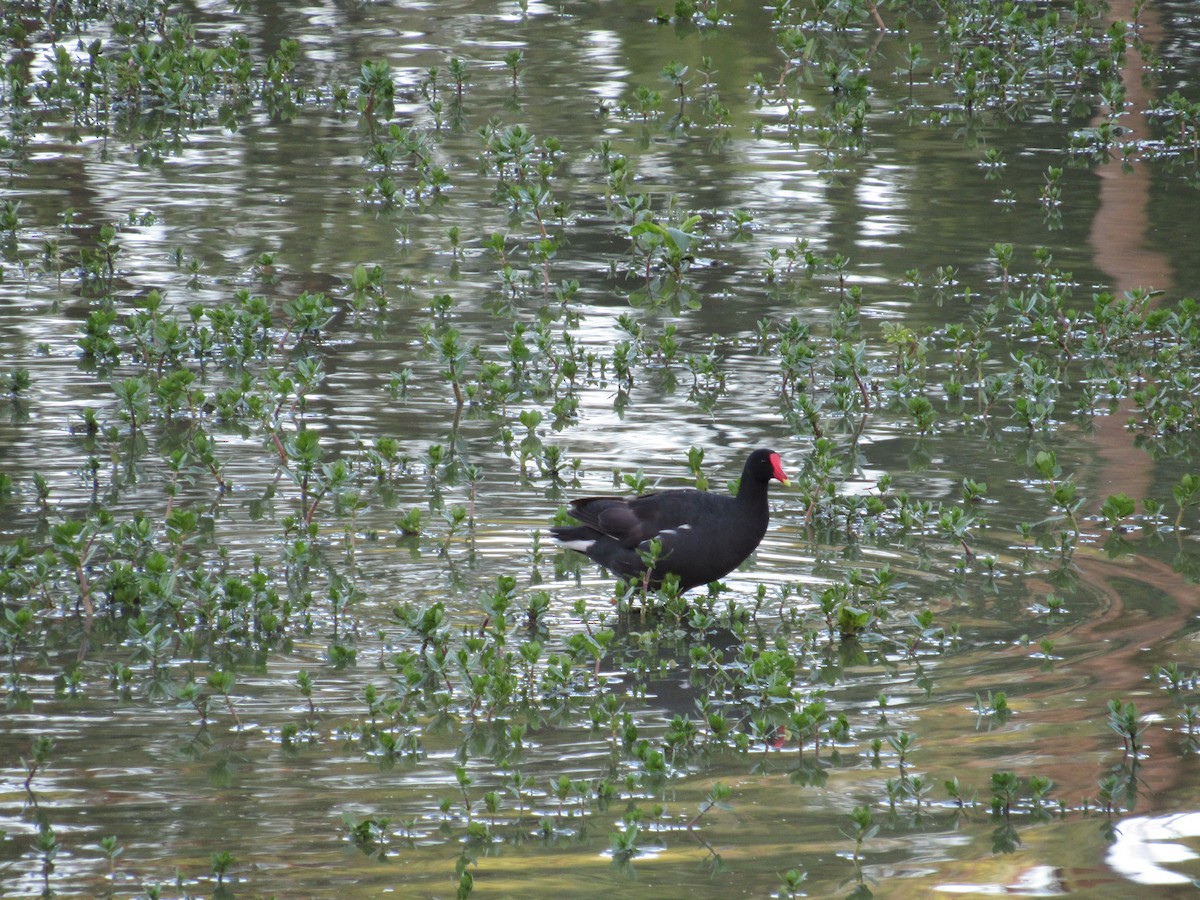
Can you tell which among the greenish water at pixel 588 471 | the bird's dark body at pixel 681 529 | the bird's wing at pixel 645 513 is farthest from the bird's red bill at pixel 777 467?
the greenish water at pixel 588 471

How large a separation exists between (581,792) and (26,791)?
2130mm

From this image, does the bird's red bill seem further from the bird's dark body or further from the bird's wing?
the bird's wing

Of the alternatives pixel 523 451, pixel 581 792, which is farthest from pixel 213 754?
pixel 523 451

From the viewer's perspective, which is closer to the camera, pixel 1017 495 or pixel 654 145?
pixel 1017 495

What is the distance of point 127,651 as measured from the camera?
26.9 ft

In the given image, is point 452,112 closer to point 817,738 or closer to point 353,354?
point 353,354

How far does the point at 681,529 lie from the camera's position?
29.6ft

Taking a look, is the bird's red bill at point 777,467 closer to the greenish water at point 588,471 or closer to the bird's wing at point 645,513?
the bird's wing at point 645,513

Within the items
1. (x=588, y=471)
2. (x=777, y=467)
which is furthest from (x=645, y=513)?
(x=588, y=471)

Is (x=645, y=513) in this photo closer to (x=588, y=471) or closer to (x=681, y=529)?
(x=681, y=529)

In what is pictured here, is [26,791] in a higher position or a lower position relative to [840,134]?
lower

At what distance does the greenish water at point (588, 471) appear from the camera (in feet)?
21.9

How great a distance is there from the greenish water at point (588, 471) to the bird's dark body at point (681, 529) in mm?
230

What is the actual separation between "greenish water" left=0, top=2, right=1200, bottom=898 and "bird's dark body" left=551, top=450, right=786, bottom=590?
230 mm
